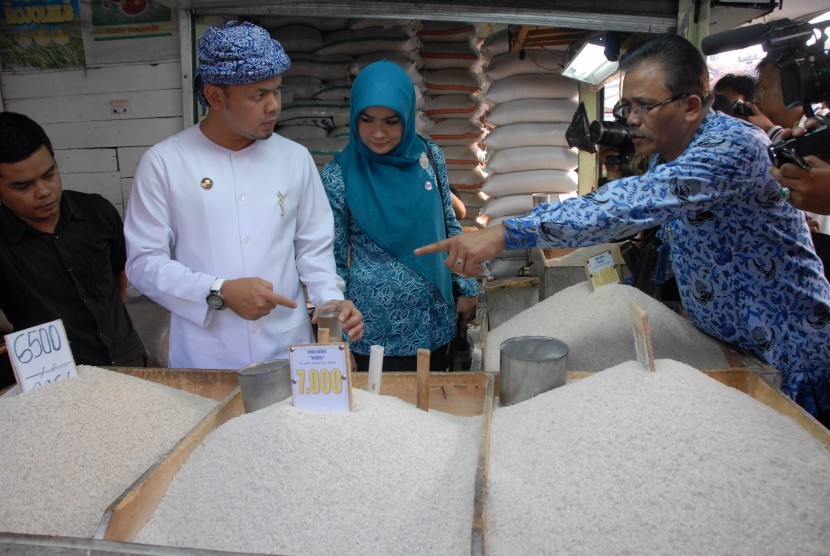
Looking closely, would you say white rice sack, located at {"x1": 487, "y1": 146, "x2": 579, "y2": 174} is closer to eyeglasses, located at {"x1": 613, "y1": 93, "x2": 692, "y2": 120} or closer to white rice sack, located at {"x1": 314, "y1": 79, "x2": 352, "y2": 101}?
white rice sack, located at {"x1": 314, "y1": 79, "x2": 352, "y2": 101}

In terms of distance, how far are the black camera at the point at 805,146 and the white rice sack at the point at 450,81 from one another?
2241 millimetres

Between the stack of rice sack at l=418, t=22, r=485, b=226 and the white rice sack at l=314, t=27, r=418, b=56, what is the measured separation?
0.27 meters

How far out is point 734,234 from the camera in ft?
4.02

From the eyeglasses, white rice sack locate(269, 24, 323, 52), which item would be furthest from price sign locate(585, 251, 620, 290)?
white rice sack locate(269, 24, 323, 52)

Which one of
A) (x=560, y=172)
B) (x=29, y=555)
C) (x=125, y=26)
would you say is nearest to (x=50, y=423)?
(x=29, y=555)

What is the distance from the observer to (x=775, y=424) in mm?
914

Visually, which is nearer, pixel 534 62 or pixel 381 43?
pixel 381 43

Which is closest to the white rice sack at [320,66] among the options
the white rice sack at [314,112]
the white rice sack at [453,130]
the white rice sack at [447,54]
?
the white rice sack at [314,112]

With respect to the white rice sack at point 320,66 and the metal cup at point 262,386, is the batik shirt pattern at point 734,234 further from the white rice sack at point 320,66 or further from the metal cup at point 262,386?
the white rice sack at point 320,66

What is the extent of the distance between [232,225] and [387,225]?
50cm

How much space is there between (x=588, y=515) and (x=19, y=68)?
3.16 metres

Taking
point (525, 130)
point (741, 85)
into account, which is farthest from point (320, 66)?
point (741, 85)

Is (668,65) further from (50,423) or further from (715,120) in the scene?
(50,423)

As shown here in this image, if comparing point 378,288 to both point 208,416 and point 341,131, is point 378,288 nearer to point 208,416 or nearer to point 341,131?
point 208,416
